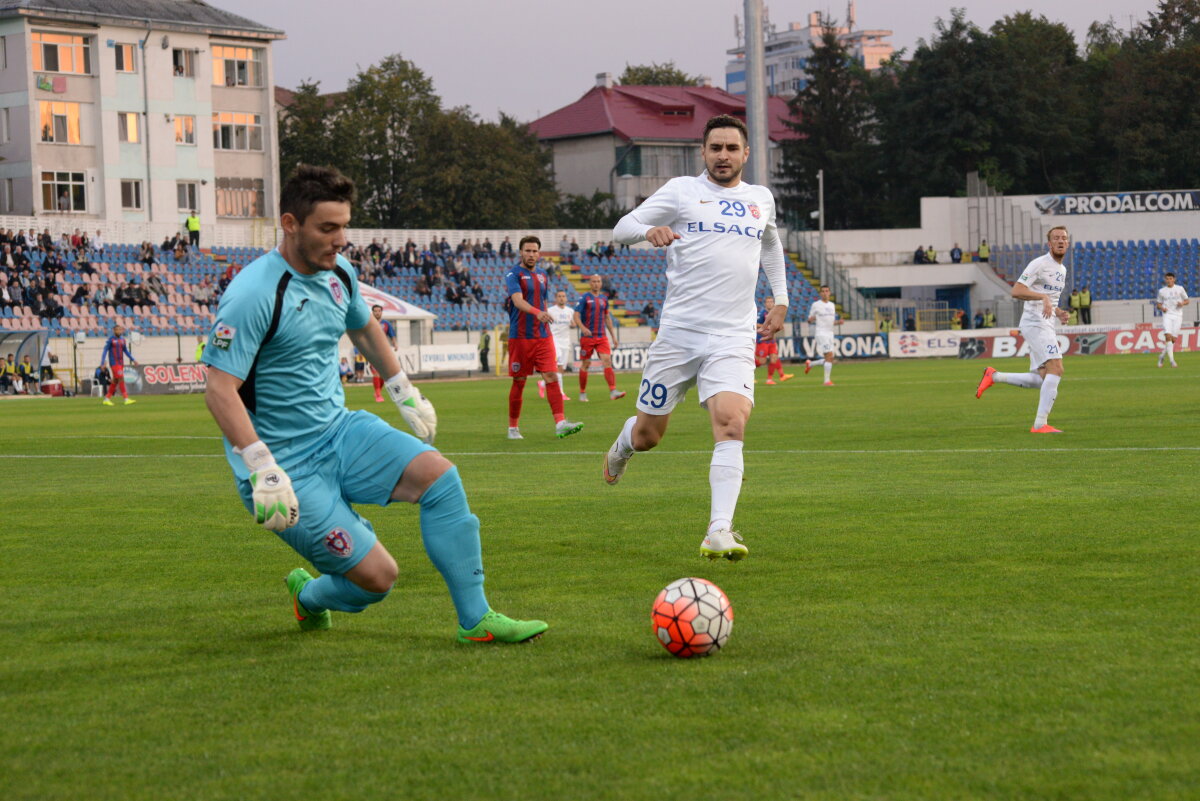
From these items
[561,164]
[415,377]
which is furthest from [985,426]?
[561,164]

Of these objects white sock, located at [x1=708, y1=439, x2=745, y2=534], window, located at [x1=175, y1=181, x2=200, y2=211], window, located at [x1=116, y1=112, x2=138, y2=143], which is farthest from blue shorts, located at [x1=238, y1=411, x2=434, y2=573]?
window, located at [x1=175, y1=181, x2=200, y2=211]

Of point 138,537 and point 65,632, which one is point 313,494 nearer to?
point 65,632

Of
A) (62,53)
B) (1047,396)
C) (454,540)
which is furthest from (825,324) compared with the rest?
(62,53)

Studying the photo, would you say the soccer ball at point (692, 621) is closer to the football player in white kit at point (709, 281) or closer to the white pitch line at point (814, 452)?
the football player in white kit at point (709, 281)

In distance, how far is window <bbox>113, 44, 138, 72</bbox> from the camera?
59969 millimetres

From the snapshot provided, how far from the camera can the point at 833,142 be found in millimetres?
91188

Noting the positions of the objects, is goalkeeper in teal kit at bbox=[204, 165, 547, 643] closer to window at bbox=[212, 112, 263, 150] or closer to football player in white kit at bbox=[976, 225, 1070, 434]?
football player in white kit at bbox=[976, 225, 1070, 434]

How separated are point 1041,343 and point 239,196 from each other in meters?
53.9

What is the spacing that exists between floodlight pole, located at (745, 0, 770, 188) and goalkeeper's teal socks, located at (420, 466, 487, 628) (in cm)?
3706

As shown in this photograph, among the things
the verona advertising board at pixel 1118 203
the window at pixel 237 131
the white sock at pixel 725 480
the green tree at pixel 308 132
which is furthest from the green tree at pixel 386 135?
the white sock at pixel 725 480

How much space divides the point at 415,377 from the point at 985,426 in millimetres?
31264

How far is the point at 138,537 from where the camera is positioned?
930 centimetres

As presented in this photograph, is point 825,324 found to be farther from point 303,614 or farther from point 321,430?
point 321,430

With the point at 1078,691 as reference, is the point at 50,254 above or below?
above
